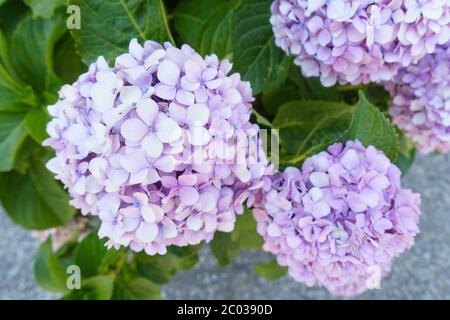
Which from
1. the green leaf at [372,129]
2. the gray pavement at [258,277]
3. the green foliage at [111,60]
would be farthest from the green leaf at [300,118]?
the gray pavement at [258,277]

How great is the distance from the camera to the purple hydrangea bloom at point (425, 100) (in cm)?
56

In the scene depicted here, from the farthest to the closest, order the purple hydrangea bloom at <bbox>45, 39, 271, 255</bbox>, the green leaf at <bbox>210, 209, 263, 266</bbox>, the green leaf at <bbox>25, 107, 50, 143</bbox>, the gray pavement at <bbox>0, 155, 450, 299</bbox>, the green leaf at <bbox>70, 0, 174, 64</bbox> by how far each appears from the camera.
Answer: the gray pavement at <bbox>0, 155, 450, 299</bbox> < the green leaf at <bbox>210, 209, 263, 266</bbox> < the green leaf at <bbox>25, 107, 50, 143</bbox> < the green leaf at <bbox>70, 0, 174, 64</bbox> < the purple hydrangea bloom at <bbox>45, 39, 271, 255</bbox>

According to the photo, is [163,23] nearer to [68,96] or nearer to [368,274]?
[68,96]

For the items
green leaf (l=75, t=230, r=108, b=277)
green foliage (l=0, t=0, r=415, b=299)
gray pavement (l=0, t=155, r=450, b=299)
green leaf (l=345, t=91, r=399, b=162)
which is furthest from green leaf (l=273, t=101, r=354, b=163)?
gray pavement (l=0, t=155, r=450, b=299)

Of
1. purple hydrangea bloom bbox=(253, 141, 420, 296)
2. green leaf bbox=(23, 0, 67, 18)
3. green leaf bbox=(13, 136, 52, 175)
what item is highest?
green leaf bbox=(23, 0, 67, 18)

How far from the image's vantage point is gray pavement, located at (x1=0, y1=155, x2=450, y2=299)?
978 millimetres

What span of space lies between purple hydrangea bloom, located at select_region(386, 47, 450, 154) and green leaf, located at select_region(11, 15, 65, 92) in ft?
1.05

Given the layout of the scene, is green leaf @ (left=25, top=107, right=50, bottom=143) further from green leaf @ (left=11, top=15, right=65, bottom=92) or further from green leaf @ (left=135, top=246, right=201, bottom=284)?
green leaf @ (left=135, top=246, right=201, bottom=284)

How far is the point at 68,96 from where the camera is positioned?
1.47 feet

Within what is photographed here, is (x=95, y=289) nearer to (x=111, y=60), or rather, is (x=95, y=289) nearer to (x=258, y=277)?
(x=111, y=60)

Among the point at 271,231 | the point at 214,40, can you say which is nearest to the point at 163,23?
the point at 214,40

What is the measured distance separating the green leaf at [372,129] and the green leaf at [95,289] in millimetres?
289

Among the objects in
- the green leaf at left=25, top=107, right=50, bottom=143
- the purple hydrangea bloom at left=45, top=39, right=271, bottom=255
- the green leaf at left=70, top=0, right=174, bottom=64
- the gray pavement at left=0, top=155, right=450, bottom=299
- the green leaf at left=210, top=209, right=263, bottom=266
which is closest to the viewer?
the purple hydrangea bloom at left=45, top=39, right=271, bottom=255

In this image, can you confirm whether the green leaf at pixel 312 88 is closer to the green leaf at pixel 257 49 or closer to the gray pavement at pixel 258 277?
the green leaf at pixel 257 49
